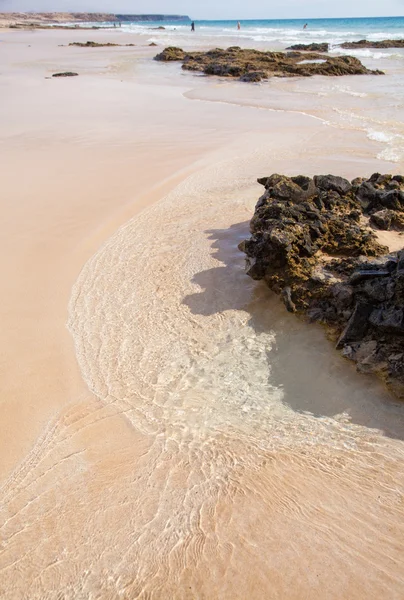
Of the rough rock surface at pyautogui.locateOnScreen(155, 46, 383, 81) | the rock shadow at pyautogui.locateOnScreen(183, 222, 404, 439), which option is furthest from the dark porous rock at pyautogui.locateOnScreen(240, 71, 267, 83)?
the rock shadow at pyautogui.locateOnScreen(183, 222, 404, 439)

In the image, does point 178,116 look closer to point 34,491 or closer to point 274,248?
point 274,248

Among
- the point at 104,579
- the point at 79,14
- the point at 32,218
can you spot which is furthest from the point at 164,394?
the point at 79,14

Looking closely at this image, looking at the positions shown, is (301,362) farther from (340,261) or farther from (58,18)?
(58,18)

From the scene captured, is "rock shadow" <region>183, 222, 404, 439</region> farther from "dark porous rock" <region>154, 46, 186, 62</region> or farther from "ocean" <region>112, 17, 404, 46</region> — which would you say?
"ocean" <region>112, 17, 404, 46</region>

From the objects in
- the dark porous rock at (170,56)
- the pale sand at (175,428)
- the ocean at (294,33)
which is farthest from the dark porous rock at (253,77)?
the ocean at (294,33)

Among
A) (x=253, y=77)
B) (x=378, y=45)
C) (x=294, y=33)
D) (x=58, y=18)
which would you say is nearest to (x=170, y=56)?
(x=253, y=77)

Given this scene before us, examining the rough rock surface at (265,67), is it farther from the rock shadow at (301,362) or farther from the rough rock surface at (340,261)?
the rock shadow at (301,362)

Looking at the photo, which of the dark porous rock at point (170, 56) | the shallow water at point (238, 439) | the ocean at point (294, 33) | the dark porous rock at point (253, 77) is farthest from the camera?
the ocean at point (294, 33)
